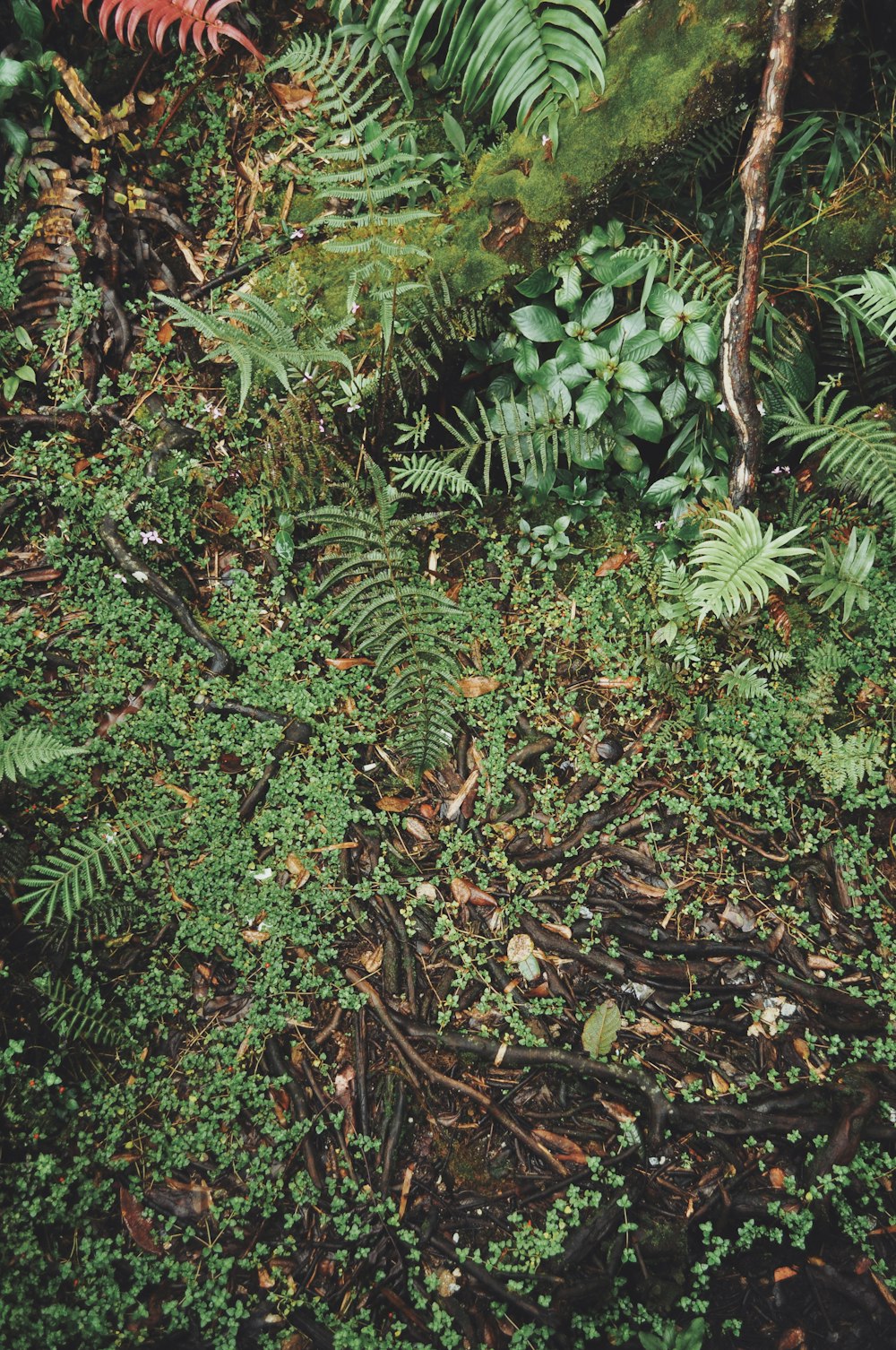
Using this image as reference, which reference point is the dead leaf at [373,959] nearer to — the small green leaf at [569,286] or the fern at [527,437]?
the fern at [527,437]

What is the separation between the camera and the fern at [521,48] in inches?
122

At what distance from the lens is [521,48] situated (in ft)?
10.4

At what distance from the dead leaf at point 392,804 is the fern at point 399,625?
0.14 m

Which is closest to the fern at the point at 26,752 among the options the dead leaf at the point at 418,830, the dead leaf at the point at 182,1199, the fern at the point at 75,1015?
the fern at the point at 75,1015

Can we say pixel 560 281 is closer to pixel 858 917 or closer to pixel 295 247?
pixel 295 247

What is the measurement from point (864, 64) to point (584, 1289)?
5436mm

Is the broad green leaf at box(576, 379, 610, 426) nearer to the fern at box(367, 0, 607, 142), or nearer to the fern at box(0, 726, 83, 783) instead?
the fern at box(367, 0, 607, 142)

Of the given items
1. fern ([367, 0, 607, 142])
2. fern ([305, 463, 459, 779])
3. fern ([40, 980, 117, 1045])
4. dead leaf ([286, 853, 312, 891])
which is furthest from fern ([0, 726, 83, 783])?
fern ([367, 0, 607, 142])

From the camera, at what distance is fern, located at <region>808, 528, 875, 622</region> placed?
3396 mm

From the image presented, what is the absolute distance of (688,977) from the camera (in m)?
3.20

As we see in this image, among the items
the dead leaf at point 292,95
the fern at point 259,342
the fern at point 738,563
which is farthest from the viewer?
the dead leaf at point 292,95

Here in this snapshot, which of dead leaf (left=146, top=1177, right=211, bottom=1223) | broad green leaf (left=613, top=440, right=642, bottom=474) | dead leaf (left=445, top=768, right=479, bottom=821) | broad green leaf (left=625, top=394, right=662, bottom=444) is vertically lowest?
dead leaf (left=146, top=1177, right=211, bottom=1223)

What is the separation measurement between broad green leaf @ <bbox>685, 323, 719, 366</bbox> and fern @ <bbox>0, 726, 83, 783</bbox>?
293 cm

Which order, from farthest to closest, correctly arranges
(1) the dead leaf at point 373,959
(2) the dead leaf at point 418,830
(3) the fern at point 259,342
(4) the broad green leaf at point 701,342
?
(2) the dead leaf at point 418,830, (4) the broad green leaf at point 701,342, (1) the dead leaf at point 373,959, (3) the fern at point 259,342
